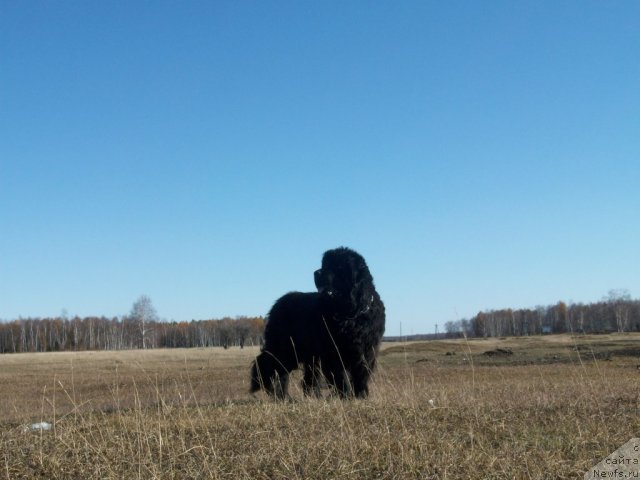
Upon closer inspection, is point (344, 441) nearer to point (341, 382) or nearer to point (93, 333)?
point (341, 382)

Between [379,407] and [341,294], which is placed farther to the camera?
[341,294]

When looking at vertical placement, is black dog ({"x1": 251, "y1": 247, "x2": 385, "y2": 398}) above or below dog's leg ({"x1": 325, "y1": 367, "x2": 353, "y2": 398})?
above

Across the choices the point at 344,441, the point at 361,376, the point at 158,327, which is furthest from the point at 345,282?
the point at 158,327

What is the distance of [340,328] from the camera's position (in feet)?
30.3

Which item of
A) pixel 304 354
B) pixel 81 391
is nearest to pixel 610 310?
pixel 81 391

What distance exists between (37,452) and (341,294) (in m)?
4.83

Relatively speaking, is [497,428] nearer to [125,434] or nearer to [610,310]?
[125,434]

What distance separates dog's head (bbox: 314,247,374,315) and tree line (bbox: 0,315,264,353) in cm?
9076

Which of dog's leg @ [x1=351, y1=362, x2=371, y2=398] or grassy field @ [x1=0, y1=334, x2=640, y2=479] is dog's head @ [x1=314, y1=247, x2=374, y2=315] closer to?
dog's leg @ [x1=351, y1=362, x2=371, y2=398]

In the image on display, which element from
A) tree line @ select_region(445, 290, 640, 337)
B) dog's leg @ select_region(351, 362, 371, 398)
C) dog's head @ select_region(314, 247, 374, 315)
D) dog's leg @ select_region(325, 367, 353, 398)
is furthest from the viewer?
tree line @ select_region(445, 290, 640, 337)

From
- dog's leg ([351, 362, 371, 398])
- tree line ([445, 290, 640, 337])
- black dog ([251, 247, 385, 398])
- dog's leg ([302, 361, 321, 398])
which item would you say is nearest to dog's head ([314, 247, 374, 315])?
black dog ([251, 247, 385, 398])

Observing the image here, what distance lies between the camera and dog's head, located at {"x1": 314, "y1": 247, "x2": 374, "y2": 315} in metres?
9.38

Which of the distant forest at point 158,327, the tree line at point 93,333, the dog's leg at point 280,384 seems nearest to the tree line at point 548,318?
the distant forest at point 158,327

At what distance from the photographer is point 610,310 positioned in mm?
112938
